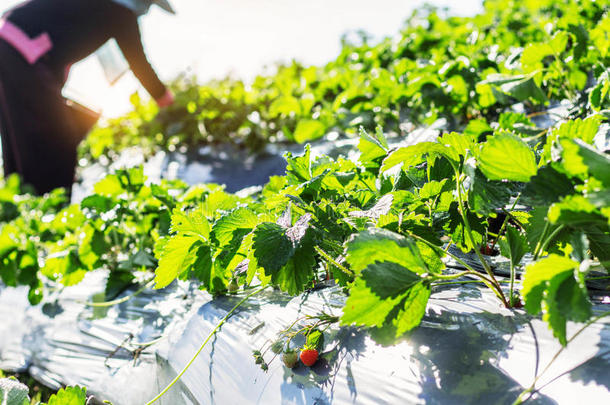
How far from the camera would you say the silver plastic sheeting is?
0.72 metres

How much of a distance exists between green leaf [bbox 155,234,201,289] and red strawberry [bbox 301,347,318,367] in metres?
0.39

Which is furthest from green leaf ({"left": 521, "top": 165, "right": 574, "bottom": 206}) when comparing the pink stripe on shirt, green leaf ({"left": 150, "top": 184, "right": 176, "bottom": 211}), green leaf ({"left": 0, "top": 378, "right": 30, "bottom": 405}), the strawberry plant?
the pink stripe on shirt

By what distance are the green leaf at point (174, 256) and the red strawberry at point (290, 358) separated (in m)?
0.36

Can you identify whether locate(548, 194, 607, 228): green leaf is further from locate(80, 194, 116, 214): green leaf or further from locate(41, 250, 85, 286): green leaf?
locate(41, 250, 85, 286): green leaf

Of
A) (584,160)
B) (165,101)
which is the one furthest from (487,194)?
(165,101)

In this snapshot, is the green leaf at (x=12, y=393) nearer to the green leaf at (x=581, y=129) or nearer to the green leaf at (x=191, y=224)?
the green leaf at (x=191, y=224)

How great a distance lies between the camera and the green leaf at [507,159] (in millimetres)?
742

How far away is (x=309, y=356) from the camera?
91 centimetres

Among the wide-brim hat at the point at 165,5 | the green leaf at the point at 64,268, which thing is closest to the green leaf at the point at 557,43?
the green leaf at the point at 64,268

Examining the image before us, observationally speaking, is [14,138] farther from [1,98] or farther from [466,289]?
[466,289]

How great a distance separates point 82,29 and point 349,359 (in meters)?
4.12

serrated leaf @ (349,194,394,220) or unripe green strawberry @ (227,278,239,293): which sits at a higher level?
serrated leaf @ (349,194,394,220)

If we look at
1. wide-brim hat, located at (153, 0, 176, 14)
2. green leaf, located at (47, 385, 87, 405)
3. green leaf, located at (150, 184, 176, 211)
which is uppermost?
wide-brim hat, located at (153, 0, 176, 14)

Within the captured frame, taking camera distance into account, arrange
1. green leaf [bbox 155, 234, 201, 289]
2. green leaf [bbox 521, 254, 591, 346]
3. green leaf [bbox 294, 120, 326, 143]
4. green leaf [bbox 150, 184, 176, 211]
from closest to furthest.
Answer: green leaf [bbox 521, 254, 591, 346] < green leaf [bbox 155, 234, 201, 289] < green leaf [bbox 150, 184, 176, 211] < green leaf [bbox 294, 120, 326, 143]
